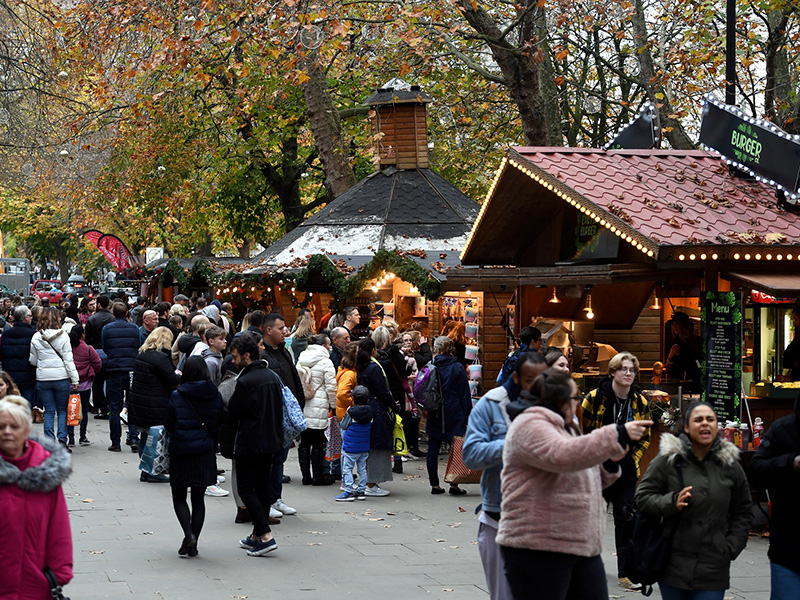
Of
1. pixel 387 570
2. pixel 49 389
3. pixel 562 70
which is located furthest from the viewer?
pixel 562 70

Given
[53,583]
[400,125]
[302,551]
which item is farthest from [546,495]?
[400,125]

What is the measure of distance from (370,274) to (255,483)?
8854 mm

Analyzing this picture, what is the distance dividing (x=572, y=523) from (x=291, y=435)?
530 centimetres

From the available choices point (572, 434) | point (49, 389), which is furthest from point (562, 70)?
point (572, 434)

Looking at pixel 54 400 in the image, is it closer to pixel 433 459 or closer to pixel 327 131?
pixel 433 459

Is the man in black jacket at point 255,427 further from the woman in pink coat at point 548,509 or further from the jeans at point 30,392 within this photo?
the jeans at point 30,392

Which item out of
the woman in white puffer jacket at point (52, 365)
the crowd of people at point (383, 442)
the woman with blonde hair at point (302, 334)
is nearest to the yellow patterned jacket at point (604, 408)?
the crowd of people at point (383, 442)

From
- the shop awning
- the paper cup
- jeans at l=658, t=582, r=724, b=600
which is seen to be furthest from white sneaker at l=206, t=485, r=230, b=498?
jeans at l=658, t=582, r=724, b=600

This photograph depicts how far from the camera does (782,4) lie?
17531mm

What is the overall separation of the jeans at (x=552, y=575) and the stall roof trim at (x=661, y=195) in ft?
18.7

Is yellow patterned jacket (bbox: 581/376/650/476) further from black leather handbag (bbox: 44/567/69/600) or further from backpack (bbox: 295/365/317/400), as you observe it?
black leather handbag (bbox: 44/567/69/600)

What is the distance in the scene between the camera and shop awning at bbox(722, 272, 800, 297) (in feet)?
33.8

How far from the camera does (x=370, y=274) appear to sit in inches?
702

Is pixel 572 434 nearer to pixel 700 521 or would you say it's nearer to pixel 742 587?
pixel 700 521
